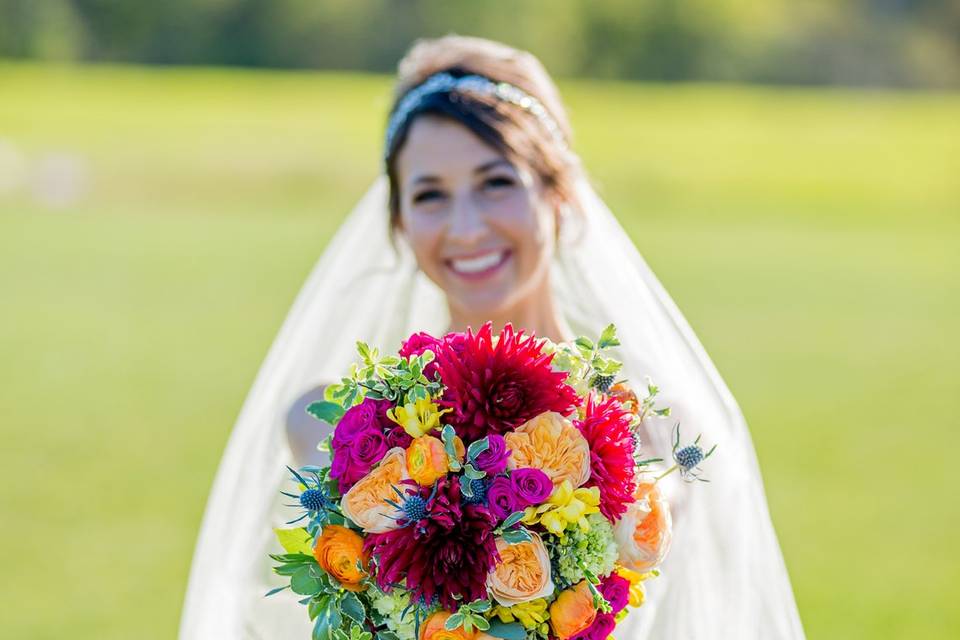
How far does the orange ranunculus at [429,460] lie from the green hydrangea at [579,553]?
264 millimetres

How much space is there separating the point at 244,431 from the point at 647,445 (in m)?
1.39

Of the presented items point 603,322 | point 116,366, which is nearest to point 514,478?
point 603,322

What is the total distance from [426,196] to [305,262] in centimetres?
1696

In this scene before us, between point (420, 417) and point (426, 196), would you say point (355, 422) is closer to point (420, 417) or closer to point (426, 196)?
point (420, 417)

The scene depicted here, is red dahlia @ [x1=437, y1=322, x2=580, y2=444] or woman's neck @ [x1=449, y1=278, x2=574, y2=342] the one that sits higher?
woman's neck @ [x1=449, y1=278, x2=574, y2=342]

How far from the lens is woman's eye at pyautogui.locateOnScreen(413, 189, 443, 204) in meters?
3.63

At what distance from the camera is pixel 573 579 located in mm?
2543

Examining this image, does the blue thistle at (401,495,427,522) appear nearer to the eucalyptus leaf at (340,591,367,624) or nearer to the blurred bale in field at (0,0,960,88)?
the eucalyptus leaf at (340,591,367,624)

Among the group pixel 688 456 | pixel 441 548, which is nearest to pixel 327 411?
pixel 441 548

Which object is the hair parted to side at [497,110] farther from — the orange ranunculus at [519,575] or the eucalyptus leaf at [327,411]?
the orange ranunculus at [519,575]

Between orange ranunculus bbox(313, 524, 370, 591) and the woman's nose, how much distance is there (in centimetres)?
115

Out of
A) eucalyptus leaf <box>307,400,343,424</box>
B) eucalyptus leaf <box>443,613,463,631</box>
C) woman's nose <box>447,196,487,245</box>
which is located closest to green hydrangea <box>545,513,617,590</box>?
eucalyptus leaf <box>443,613,463,631</box>

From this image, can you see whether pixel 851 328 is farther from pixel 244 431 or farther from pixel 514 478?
pixel 514 478

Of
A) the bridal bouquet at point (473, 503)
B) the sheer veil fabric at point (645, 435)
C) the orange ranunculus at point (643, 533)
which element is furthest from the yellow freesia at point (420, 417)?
the sheer veil fabric at point (645, 435)
